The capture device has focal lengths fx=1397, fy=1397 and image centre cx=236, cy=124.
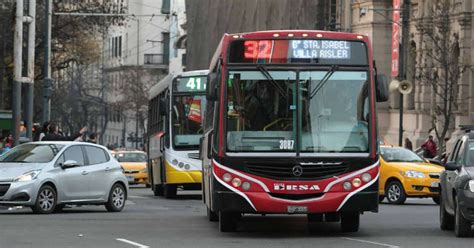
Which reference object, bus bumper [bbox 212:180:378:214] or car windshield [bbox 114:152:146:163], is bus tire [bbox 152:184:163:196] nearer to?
car windshield [bbox 114:152:146:163]

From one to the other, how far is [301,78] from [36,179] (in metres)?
6.95

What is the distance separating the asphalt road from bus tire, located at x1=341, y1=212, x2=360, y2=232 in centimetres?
16

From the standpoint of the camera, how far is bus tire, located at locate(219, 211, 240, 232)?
19886 millimetres

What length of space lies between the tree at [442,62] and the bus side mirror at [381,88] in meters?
28.2

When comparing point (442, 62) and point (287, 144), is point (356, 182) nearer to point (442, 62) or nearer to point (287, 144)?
point (287, 144)

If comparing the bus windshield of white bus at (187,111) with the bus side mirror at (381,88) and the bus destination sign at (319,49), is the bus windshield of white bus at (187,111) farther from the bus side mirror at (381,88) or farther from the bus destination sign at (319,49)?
the bus side mirror at (381,88)

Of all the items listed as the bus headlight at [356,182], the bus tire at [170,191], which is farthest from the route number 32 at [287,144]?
the bus tire at [170,191]

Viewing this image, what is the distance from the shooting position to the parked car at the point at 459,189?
727 inches

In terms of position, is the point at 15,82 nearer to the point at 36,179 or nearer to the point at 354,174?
the point at 36,179

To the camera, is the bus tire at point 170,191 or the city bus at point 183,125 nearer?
the city bus at point 183,125

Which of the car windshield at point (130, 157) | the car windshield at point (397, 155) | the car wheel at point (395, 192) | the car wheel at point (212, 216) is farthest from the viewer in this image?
the car windshield at point (130, 157)

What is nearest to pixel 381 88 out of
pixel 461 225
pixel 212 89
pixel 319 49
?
pixel 319 49

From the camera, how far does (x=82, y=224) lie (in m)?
22.0

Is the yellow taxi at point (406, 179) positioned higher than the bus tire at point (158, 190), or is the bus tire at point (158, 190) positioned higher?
the yellow taxi at point (406, 179)
